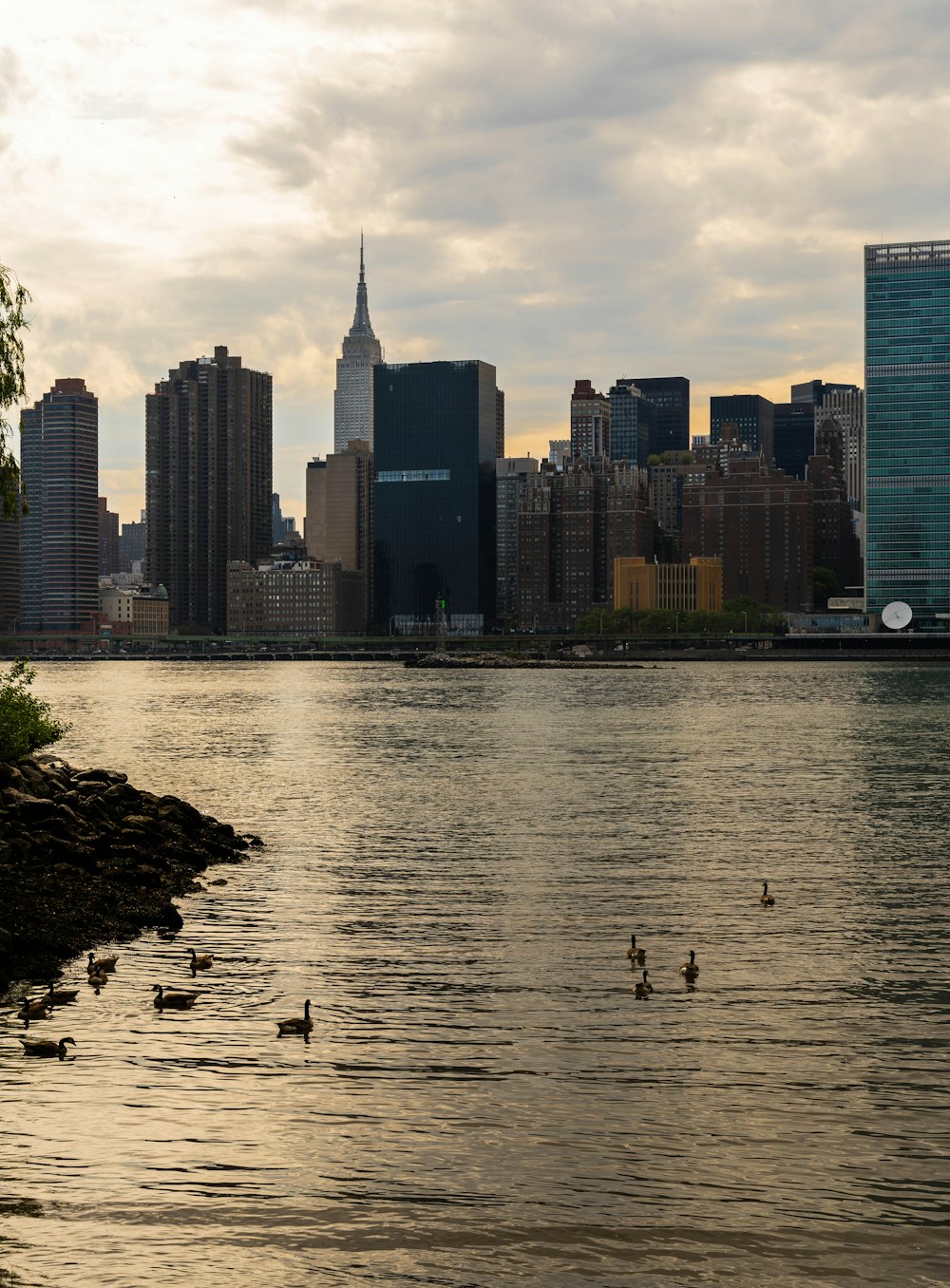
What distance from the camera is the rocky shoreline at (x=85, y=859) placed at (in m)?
31.0

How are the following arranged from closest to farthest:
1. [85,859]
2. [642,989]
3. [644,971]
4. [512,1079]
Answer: [512,1079]
[642,989]
[644,971]
[85,859]

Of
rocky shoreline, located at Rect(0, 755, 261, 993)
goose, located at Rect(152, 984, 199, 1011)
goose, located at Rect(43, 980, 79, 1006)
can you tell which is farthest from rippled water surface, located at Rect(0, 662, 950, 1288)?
rocky shoreline, located at Rect(0, 755, 261, 993)

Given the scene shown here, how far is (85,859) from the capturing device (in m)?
37.9

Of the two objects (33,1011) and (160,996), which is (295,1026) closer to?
(160,996)

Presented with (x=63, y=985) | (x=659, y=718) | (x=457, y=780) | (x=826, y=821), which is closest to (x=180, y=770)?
(x=457, y=780)

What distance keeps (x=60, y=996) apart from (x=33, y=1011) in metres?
1.09

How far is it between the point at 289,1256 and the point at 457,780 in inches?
2259

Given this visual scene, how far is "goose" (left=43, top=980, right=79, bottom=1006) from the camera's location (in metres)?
26.4

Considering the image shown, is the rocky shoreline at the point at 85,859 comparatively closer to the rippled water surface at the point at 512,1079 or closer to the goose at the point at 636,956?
the rippled water surface at the point at 512,1079

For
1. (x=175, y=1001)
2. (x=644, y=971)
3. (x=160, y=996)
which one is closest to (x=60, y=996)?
(x=160, y=996)

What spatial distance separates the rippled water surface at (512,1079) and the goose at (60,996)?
677mm

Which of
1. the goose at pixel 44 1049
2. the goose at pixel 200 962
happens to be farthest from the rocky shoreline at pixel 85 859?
the goose at pixel 44 1049

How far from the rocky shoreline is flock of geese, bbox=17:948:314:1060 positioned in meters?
1.00

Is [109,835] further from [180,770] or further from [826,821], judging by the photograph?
[180,770]
